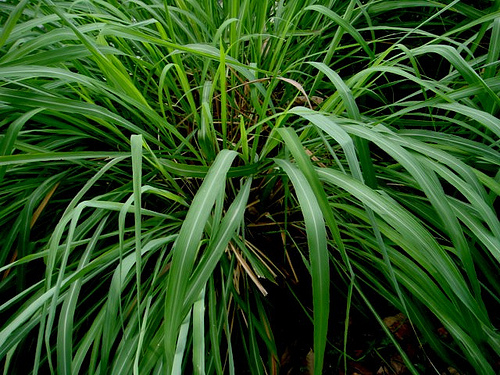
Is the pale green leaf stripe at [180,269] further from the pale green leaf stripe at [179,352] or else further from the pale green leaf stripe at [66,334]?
the pale green leaf stripe at [66,334]

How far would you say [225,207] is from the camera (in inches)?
32.7

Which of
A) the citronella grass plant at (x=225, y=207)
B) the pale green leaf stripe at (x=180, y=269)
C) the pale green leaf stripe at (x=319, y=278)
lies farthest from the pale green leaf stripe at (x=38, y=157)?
the pale green leaf stripe at (x=319, y=278)

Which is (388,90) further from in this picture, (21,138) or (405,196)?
(21,138)

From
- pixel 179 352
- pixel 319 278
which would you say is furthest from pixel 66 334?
pixel 319 278

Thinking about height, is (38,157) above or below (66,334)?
above

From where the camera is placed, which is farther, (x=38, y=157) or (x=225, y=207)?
(x=225, y=207)

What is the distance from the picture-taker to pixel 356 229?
0.74m

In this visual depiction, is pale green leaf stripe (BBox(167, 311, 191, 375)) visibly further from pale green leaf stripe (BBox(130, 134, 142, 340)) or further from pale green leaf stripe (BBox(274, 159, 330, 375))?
pale green leaf stripe (BBox(274, 159, 330, 375))

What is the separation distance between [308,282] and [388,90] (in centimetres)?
60

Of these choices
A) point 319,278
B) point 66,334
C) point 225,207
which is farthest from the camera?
point 225,207

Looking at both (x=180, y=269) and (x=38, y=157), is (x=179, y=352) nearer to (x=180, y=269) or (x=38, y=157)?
(x=180, y=269)

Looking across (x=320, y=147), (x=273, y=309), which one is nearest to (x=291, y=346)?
(x=273, y=309)

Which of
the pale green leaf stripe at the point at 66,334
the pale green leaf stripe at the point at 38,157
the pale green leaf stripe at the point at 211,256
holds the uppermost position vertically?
the pale green leaf stripe at the point at 38,157

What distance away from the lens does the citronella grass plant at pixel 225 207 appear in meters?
0.53
